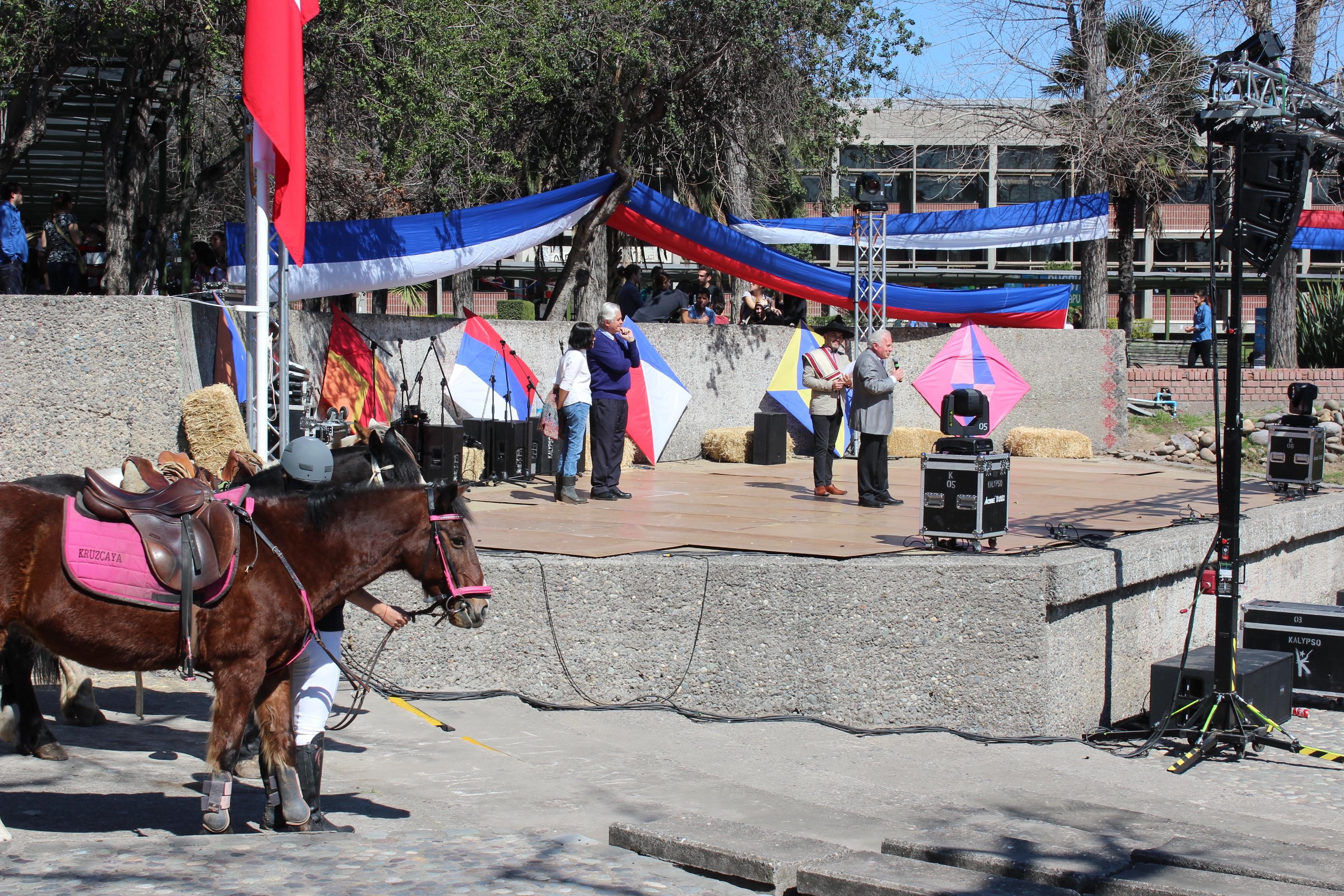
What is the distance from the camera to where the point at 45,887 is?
4.14m

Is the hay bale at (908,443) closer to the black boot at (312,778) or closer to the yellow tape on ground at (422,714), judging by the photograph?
the yellow tape on ground at (422,714)

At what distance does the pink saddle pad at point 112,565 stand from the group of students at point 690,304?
1052cm

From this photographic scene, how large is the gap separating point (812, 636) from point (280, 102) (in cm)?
497

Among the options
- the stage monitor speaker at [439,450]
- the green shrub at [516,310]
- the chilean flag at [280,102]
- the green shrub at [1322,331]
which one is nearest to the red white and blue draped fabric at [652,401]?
the stage monitor speaker at [439,450]

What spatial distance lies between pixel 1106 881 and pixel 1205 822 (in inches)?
88.7

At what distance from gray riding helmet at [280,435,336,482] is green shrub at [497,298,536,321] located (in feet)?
A: 117

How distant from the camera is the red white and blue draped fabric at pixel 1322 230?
2547 cm

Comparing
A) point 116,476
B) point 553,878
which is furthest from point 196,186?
point 553,878

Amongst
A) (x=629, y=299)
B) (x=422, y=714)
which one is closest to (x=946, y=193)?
(x=629, y=299)

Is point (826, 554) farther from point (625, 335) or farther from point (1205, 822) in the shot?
point (625, 335)

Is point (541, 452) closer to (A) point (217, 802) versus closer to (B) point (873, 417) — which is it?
(B) point (873, 417)

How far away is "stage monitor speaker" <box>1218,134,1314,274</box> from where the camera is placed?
25.0ft

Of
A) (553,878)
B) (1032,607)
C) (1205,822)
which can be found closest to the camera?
(553,878)

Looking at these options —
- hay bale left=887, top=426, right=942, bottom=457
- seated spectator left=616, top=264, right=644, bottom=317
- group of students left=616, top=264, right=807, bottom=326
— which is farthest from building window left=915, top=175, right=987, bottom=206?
seated spectator left=616, top=264, right=644, bottom=317
